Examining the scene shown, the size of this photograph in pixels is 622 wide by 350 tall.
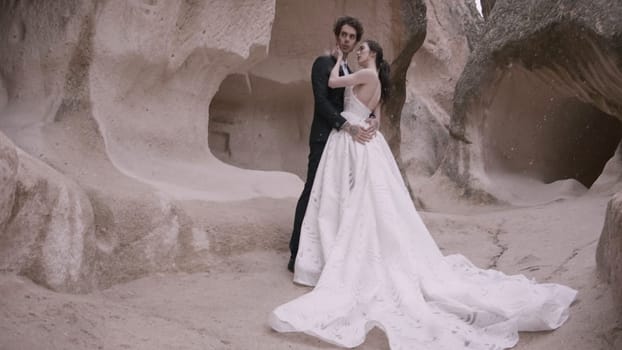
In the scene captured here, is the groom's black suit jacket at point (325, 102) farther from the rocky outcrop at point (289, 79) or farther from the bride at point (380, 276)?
the rocky outcrop at point (289, 79)

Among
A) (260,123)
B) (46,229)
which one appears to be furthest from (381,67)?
(260,123)

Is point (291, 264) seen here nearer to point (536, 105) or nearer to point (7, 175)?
point (7, 175)

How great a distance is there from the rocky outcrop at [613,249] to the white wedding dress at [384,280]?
0.51ft

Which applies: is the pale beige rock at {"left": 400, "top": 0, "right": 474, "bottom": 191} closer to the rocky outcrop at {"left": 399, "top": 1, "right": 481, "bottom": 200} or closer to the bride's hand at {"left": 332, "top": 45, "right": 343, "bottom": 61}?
Result: the rocky outcrop at {"left": 399, "top": 1, "right": 481, "bottom": 200}

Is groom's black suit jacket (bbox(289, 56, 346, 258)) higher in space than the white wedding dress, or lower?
higher

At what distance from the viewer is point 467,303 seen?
8.74 ft

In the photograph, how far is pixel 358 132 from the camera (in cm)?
315

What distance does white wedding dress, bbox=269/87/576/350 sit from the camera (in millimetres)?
2459

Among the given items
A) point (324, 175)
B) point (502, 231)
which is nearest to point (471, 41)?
point (502, 231)

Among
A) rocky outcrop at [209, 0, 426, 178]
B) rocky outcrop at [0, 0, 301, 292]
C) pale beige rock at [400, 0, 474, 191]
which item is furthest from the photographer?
pale beige rock at [400, 0, 474, 191]

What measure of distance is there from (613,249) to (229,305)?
4.29ft

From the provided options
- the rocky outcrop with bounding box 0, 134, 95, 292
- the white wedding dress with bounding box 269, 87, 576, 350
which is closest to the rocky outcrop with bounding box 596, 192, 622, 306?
the white wedding dress with bounding box 269, 87, 576, 350

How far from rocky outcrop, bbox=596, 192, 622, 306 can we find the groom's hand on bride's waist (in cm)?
98

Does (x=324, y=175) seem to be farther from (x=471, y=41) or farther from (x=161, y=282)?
(x=471, y=41)
